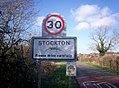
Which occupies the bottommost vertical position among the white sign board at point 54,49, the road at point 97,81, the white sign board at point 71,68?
the road at point 97,81

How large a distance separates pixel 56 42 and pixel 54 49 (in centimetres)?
17

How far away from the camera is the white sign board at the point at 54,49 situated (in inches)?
229

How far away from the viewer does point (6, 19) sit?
12.9 m

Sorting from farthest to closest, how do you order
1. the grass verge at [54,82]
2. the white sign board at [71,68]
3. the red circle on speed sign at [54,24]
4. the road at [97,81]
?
the road at [97,81], the grass verge at [54,82], the white sign board at [71,68], the red circle on speed sign at [54,24]

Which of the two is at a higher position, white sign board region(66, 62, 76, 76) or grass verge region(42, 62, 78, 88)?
white sign board region(66, 62, 76, 76)

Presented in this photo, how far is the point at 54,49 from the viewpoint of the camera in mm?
5859

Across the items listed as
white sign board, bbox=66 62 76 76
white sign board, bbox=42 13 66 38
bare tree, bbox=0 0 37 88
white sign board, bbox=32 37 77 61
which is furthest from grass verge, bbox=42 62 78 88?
white sign board, bbox=42 13 66 38

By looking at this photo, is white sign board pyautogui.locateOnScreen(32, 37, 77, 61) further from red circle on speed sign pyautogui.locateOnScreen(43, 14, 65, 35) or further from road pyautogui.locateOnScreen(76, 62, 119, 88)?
road pyautogui.locateOnScreen(76, 62, 119, 88)

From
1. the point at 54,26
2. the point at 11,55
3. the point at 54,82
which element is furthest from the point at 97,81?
the point at 54,26

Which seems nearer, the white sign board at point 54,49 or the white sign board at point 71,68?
the white sign board at point 54,49

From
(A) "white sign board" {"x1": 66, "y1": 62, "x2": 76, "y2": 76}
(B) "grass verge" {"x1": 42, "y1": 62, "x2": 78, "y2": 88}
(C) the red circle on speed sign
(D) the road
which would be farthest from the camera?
(D) the road

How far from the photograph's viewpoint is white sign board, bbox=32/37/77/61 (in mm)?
5816

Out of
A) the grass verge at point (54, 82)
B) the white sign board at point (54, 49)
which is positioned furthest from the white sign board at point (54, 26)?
the grass verge at point (54, 82)

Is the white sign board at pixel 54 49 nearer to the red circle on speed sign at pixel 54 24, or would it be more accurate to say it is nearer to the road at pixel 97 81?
the red circle on speed sign at pixel 54 24
